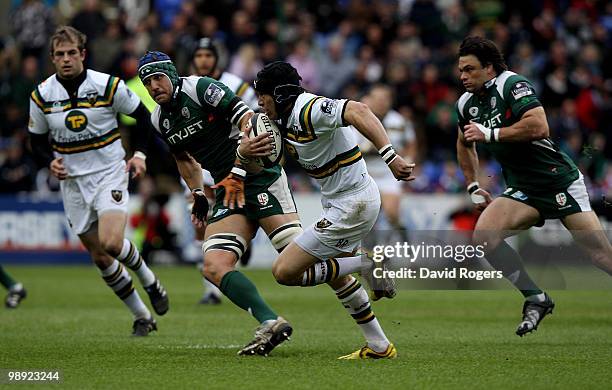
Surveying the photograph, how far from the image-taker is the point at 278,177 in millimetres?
9273

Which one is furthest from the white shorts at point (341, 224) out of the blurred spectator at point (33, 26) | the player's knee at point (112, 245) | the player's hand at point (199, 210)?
the blurred spectator at point (33, 26)

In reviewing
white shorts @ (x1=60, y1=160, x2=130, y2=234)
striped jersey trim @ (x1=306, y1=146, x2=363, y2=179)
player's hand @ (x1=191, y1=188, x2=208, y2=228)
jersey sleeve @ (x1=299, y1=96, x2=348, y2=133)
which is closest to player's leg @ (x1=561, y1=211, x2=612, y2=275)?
striped jersey trim @ (x1=306, y1=146, x2=363, y2=179)

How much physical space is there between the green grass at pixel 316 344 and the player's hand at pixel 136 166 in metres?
1.51

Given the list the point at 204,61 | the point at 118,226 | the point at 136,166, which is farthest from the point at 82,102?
the point at 204,61

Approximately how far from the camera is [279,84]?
8352 mm

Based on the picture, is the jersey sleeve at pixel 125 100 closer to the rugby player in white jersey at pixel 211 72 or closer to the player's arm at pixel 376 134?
the rugby player in white jersey at pixel 211 72

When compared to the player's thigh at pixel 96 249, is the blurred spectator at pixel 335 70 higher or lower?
higher

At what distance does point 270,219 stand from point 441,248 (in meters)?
1.48

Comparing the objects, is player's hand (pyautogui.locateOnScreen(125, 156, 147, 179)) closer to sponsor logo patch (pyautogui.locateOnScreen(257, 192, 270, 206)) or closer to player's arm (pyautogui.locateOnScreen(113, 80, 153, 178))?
player's arm (pyautogui.locateOnScreen(113, 80, 153, 178))

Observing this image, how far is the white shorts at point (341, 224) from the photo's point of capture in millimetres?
8430

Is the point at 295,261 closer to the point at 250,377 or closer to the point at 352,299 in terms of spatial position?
the point at 352,299

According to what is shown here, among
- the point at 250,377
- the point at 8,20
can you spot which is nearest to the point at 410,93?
the point at 8,20

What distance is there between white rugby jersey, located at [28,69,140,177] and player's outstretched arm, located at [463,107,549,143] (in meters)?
3.33

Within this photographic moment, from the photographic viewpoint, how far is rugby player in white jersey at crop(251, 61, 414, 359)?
835cm
